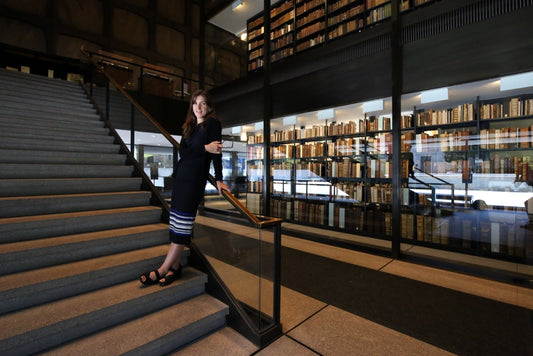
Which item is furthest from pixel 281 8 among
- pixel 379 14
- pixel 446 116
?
pixel 446 116

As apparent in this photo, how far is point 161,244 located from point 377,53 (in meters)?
3.83

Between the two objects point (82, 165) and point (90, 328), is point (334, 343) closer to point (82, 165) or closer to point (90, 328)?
point (90, 328)

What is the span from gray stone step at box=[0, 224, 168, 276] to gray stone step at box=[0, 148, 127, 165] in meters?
1.36

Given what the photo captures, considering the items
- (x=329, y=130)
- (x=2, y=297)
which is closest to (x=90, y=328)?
(x=2, y=297)

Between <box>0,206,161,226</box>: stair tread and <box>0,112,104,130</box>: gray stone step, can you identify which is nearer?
<box>0,206,161,226</box>: stair tread

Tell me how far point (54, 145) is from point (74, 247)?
6.51 feet

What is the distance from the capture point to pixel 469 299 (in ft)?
7.56

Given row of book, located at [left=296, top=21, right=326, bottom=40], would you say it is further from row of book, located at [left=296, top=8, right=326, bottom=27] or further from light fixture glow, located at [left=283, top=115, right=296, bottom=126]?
light fixture glow, located at [left=283, top=115, right=296, bottom=126]

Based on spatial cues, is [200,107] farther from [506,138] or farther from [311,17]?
[311,17]

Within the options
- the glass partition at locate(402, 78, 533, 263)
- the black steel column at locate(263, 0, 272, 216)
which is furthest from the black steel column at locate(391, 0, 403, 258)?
the black steel column at locate(263, 0, 272, 216)

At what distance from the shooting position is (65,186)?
8.73ft

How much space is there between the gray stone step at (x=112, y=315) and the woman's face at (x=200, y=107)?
1.28m

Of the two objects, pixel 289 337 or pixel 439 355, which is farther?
pixel 289 337

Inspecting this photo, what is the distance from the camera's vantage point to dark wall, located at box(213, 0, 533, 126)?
111 inches
